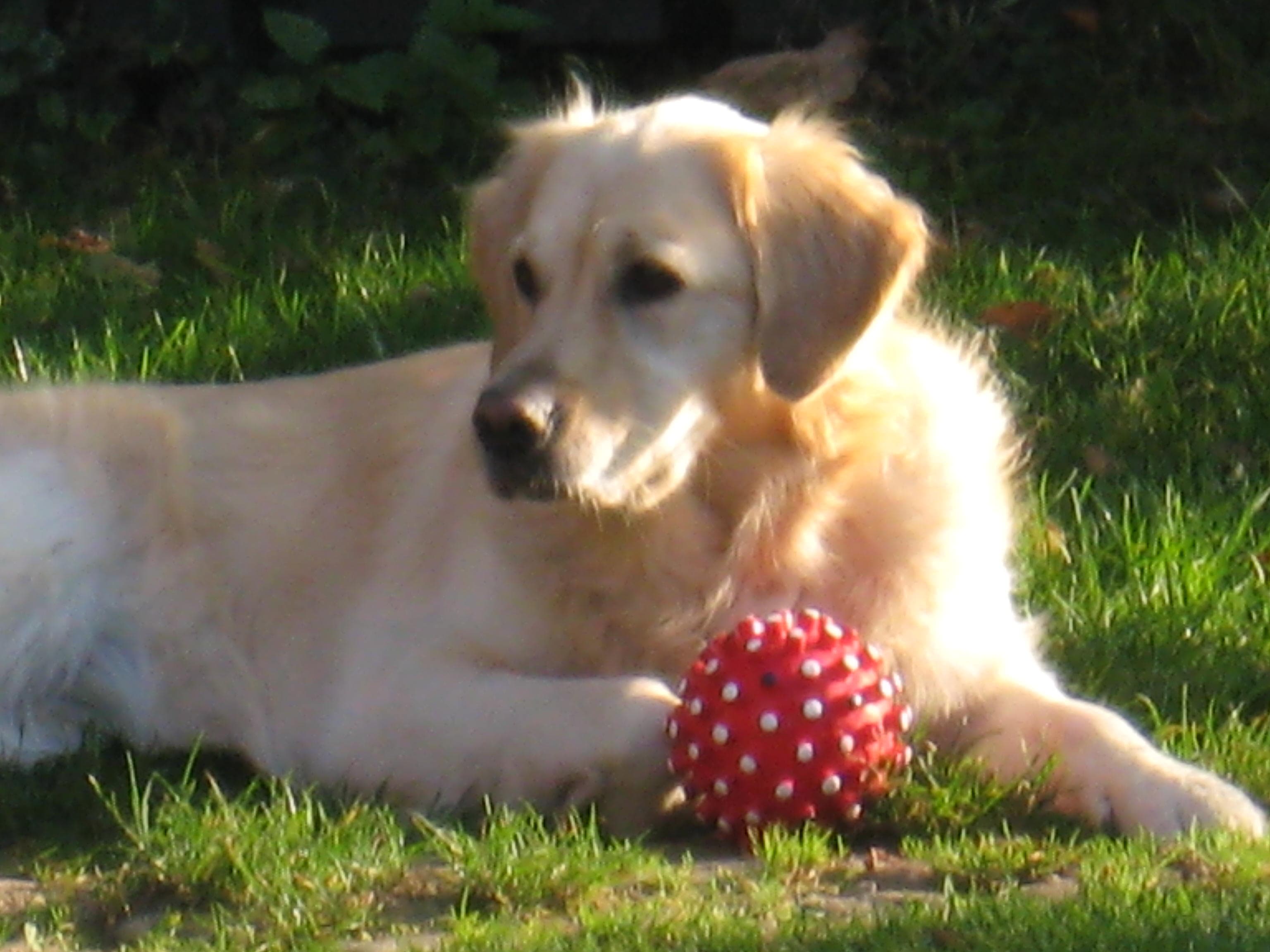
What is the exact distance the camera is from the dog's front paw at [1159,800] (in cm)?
307

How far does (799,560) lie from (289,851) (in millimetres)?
915

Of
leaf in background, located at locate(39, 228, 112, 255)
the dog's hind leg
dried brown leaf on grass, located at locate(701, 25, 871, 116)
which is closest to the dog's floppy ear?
the dog's hind leg

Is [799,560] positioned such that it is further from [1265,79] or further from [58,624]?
[1265,79]

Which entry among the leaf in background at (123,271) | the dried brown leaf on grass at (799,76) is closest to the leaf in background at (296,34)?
the leaf in background at (123,271)

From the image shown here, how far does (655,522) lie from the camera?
134 inches

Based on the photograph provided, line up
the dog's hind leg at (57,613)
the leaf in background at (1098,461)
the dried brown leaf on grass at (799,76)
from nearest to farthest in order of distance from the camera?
the dog's hind leg at (57,613)
the leaf in background at (1098,461)
the dried brown leaf on grass at (799,76)

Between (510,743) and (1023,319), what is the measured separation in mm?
2394

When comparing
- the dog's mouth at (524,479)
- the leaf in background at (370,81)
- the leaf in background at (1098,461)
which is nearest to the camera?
the dog's mouth at (524,479)

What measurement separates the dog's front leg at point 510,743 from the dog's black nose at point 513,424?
385 millimetres

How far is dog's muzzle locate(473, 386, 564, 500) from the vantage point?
10.2 ft

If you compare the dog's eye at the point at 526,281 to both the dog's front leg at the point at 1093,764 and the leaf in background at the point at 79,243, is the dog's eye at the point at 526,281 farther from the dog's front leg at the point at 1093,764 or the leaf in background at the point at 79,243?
the leaf in background at the point at 79,243

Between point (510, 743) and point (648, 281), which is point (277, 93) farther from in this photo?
point (510, 743)

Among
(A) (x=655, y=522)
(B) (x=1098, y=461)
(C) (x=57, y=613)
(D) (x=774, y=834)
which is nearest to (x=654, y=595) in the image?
(A) (x=655, y=522)

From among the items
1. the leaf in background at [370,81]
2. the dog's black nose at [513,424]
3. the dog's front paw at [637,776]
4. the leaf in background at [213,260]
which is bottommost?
the leaf in background at [213,260]
